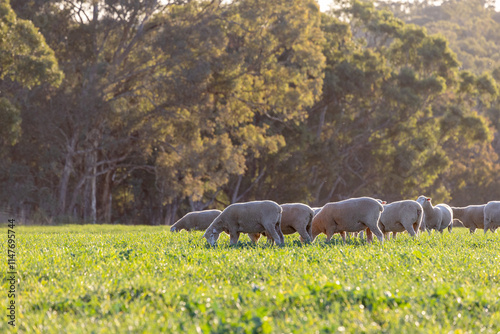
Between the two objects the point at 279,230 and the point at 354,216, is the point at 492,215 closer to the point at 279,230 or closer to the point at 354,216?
the point at 354,216

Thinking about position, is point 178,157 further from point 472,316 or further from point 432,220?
point 472,316

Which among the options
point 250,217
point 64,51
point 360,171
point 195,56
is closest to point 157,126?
point 195,56

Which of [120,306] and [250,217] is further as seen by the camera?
[250,217]

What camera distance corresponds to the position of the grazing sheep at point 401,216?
15.5 m

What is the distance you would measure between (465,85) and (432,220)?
3648 cm

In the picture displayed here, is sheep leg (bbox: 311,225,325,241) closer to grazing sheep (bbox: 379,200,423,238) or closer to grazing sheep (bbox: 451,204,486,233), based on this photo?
grazing sheep (bbox: 379,200,423,238)

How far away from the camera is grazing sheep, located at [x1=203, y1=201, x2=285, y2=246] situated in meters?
14.1

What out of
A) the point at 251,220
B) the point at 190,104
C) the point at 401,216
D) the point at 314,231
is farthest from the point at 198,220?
the point at 190,104

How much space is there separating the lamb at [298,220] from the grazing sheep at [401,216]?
185cm

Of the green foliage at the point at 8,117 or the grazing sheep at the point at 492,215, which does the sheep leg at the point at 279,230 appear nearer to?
the grazing sheep at the point at 492,215

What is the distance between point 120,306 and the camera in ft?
22.1

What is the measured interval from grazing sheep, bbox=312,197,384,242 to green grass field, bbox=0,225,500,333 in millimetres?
3155

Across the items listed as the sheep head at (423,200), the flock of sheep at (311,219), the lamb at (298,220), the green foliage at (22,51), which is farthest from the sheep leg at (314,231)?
the green foliage at (22,51)

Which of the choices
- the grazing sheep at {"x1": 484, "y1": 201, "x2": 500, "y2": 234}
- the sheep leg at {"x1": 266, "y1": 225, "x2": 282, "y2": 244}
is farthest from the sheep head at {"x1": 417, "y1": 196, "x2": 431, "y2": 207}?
the sheep leg at {"x1": 266, "y1": 225, "x2": 282, "y2": 244}
